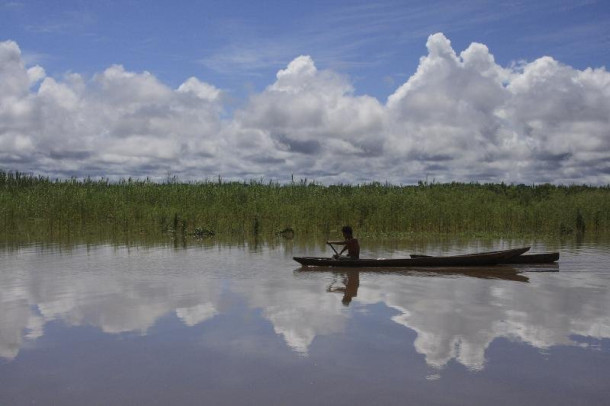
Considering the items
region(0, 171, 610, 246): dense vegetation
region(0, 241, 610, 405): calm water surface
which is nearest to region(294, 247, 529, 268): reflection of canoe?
region(0, 241, 610, 405): calm water surface

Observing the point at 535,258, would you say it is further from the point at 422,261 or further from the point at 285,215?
the point at 285,215

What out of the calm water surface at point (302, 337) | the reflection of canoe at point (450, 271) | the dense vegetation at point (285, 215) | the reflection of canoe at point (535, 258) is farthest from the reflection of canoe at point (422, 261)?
the dense vegetation at point (285, 215)

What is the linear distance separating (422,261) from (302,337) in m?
7.18

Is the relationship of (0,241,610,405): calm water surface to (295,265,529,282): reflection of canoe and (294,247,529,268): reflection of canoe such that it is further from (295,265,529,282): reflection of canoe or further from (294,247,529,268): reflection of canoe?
(294,247,529,268): reflection of canoe

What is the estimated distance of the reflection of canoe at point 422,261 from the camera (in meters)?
14.2

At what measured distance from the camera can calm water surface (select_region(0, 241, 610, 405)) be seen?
5.71 meters

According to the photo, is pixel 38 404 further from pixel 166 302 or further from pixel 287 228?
pixel 287 228

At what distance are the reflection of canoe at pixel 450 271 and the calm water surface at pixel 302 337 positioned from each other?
0.12 metres

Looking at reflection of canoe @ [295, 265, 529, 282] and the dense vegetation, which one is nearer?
reflection of canoe @ [295, 265, 529, 282]

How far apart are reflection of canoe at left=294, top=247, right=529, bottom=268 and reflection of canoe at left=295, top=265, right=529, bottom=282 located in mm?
116

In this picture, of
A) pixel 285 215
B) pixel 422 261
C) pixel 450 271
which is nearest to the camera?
pixel 450 271

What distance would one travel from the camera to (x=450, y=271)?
1403cm

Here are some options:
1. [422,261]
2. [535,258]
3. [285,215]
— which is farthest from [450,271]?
[285,215]

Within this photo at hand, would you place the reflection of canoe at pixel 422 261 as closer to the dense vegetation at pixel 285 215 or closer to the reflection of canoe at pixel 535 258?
the reflection of canoe at pixel 535 258
